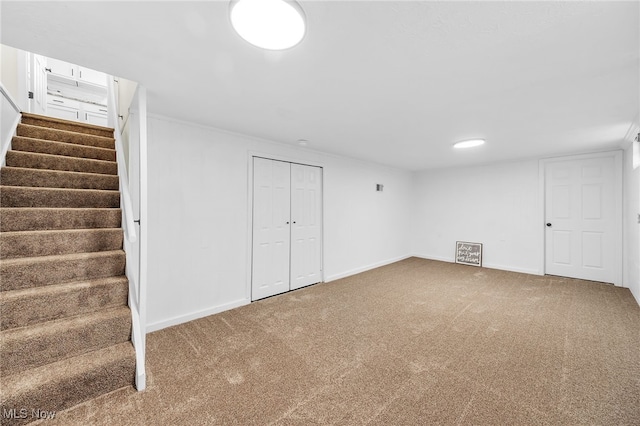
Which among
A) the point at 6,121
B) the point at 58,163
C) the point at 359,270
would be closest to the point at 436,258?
the point at 359,270

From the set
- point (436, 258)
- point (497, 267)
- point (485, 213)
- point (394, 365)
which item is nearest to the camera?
point (394, 365)

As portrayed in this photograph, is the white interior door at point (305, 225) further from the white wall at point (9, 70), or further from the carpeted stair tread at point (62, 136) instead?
the white wall at point (9, 70)

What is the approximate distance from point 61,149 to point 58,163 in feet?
0.99

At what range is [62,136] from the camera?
3029mm

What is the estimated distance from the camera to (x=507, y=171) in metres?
5.24

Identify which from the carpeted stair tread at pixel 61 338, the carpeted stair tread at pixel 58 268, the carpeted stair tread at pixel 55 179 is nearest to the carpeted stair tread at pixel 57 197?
the carpeted stair tread at pixel 55 179

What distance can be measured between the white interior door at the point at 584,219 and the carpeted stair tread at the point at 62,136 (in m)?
6.99

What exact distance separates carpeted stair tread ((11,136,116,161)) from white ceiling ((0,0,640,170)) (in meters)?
1.03

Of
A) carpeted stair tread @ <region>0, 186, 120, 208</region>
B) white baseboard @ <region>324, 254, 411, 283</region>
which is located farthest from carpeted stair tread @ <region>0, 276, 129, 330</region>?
white baseboard @ <region>324, 254, 411, 283</region>

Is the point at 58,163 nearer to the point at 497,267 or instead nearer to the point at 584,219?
the point at 497,267

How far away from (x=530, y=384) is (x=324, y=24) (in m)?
2.71

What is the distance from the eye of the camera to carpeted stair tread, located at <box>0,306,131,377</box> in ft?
5.32

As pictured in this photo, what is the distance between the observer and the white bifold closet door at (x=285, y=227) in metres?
3.61

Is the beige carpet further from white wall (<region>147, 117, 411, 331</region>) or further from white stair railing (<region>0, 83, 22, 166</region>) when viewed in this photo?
white stair railing (<region>0, 83, 22, 166</region>)
